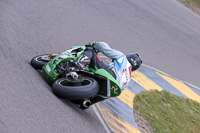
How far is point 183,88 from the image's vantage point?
32.2 feet

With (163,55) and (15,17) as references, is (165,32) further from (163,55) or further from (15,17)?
(15,17)

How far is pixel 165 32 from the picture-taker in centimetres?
1231

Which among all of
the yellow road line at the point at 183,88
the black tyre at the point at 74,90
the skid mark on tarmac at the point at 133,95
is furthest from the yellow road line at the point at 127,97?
the black tyre at the point at 74,90

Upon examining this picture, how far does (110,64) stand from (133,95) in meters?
2.17

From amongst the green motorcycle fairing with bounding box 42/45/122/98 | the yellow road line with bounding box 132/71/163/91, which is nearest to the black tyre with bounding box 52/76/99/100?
the green motorcycle fairing with bounding box 42/45/122/98

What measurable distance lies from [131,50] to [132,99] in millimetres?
2579

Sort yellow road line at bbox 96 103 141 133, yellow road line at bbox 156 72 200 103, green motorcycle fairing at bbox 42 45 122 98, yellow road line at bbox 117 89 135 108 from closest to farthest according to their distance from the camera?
green motorcycle fairing at bbox 42 45 122 98 → yellow road line at bbox 96 103 141 133 → yellow road line at bbox 117 89 135 108 → yellow road line at bbox 156 72 200 103

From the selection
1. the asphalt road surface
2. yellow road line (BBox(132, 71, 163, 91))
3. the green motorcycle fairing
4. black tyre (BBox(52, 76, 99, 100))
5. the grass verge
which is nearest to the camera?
the asphalt road surface

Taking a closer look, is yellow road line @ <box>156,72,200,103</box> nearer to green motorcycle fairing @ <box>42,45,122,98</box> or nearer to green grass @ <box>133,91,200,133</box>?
green grass @ <box>133,91,200,133</box>

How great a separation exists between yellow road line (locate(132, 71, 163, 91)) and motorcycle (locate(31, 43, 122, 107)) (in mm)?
3215

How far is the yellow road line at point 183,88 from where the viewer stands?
9552mm

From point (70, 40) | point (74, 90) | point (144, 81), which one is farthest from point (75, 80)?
point (144, 81)

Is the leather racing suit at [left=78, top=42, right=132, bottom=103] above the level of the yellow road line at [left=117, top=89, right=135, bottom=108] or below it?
above

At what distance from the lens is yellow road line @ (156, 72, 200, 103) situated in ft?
31.3
